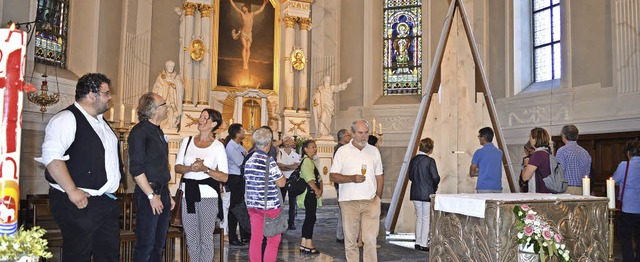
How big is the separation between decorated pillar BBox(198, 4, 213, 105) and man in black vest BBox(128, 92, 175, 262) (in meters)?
9.44

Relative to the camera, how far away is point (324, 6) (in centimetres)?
1538

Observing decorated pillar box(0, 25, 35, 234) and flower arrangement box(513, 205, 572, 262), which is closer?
decorated pillar box(0, 25, 35, 234)

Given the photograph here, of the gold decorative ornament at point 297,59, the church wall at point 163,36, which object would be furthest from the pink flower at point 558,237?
the church wall at point 163,36

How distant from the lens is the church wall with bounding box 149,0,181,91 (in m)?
13.7

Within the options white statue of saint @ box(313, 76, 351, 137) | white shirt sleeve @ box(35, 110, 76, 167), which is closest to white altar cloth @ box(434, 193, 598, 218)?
white shirt sleeve @ box(35, 110, 76, 167)

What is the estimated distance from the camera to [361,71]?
49.7 feet

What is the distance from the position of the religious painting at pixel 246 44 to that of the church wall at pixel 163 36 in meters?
1.12

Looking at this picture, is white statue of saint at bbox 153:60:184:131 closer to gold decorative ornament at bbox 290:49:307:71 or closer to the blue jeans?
gold decorative ornament at bbox 290:49:307:71

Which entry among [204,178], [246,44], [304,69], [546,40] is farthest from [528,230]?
[246,44]

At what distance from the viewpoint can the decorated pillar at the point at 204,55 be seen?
44.4ft

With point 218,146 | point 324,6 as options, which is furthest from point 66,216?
point 324,6

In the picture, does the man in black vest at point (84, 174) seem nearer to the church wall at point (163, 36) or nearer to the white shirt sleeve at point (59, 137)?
the white shirt sleeve at point (59, 137)

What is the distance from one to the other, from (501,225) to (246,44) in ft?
36.8

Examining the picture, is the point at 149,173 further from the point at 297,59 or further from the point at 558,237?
the point at 297,59
